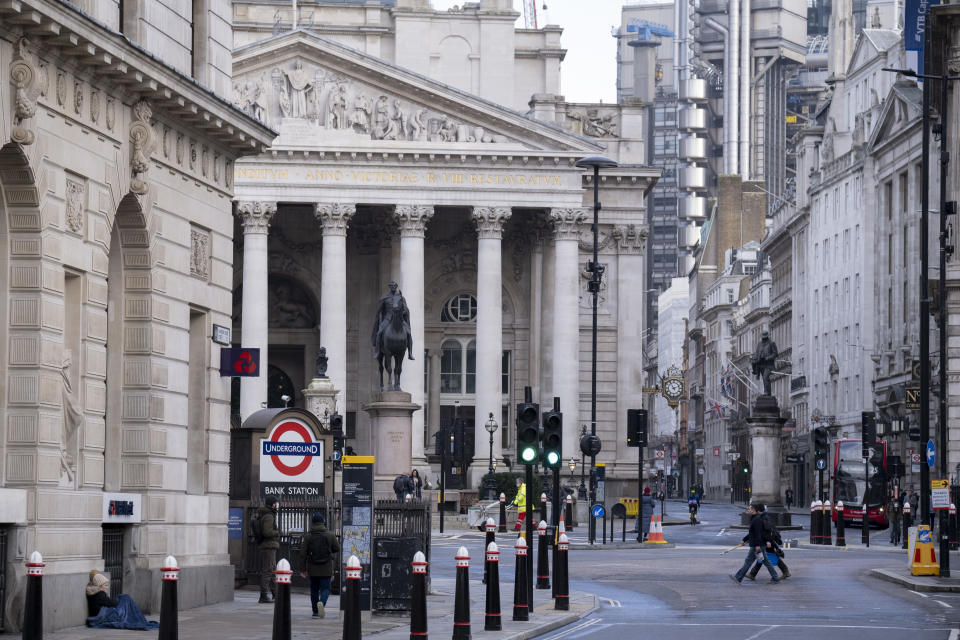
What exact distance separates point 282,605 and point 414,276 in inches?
2479

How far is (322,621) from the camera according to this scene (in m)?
27.5

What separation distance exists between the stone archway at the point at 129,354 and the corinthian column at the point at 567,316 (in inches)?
2170

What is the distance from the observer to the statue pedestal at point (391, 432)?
147 feet

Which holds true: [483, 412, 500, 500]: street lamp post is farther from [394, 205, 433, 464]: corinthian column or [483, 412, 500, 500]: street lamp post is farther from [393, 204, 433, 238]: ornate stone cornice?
[393, 204, 433, 238]: ornate stone cornice

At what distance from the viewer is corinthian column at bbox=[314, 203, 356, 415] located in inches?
3219

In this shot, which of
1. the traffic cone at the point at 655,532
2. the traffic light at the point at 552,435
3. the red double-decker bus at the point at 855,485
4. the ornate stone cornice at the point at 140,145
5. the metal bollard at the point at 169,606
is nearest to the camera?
the metal bollard at the point at 169,606

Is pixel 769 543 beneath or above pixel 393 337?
beneath

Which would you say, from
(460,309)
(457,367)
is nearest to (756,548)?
(457,367)

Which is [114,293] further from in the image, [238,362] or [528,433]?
[528,433]

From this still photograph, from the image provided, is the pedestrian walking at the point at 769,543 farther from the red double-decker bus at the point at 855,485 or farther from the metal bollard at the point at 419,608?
the red double-decker bus at the point at 855,485

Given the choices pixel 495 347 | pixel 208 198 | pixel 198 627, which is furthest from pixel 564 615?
pixel 495 347

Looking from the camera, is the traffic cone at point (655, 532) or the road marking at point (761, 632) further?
the traffic cone at point (655, 532)

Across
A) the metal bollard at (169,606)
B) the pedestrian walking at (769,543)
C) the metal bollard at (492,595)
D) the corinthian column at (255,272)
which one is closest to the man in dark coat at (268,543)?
the metal bollard at (492,595)

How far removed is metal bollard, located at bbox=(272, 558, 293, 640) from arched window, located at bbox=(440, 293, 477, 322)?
234 feet
